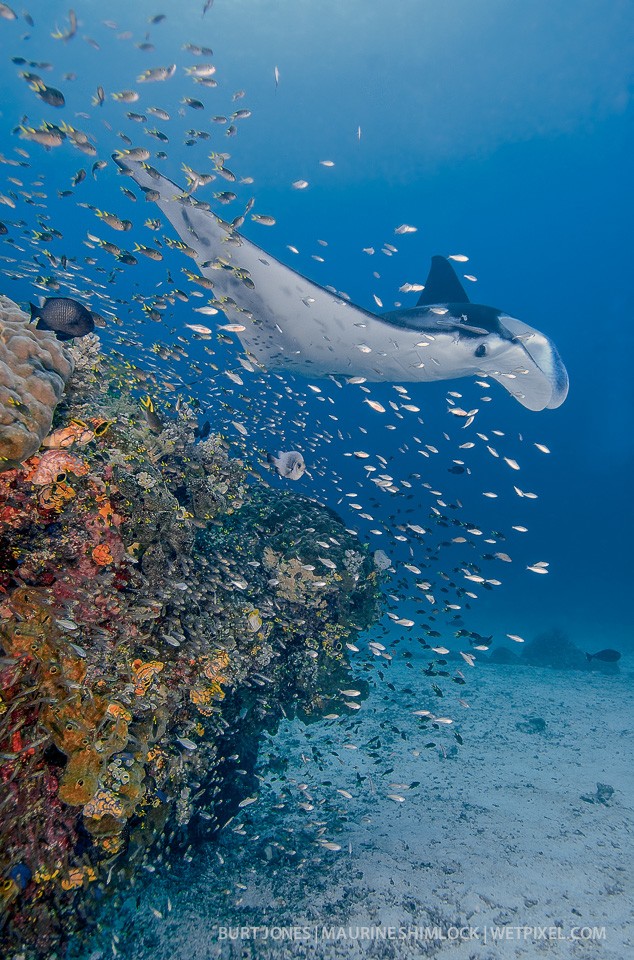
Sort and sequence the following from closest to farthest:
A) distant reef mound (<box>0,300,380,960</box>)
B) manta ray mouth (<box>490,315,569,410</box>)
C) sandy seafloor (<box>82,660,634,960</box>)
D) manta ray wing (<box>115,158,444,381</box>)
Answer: distant reef mound (<box>0,300,380,960</box>) → sandy seafloor (<box>82,660,634,960</box>) → manta ray wing (<box>115,158,444,381</box>) → manta ray mouth (<box>490,315,569,410</box>)

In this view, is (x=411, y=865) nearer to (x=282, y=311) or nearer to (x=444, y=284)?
(x=282, y=311)

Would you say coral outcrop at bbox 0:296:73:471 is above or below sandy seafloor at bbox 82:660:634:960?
above

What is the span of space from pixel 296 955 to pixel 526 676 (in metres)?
17.1

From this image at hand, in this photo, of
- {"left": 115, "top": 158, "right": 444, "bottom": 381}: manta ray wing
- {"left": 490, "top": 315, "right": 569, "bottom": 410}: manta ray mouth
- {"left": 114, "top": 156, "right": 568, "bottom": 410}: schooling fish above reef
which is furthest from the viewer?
{"left": 490, "top": 315, "right": 569, "bottom": 410}: manta ray mouth

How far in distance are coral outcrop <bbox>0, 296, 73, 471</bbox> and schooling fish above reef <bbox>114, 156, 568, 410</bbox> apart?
3585 mm

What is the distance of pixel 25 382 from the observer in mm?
2938

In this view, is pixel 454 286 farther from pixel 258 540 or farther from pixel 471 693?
pixel 471 693

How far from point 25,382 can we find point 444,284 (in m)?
12.8

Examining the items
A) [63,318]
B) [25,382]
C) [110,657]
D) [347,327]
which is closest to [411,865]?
[110,657]

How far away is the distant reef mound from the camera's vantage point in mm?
2812

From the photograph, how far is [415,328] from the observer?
7.40 metres

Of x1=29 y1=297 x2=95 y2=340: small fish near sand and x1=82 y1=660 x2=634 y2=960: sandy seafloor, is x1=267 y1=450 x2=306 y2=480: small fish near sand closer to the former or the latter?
x1=29 y1=297 x2=95 y2=340: small fish near sand

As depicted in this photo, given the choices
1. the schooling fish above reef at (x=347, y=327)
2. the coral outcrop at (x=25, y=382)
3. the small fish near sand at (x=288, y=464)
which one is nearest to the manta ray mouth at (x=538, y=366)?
the schooling fish above reef at (x=347, y=327)

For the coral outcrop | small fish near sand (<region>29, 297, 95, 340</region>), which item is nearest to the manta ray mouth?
small fish near sand (<region>29, 297, 95, 340</region>)
